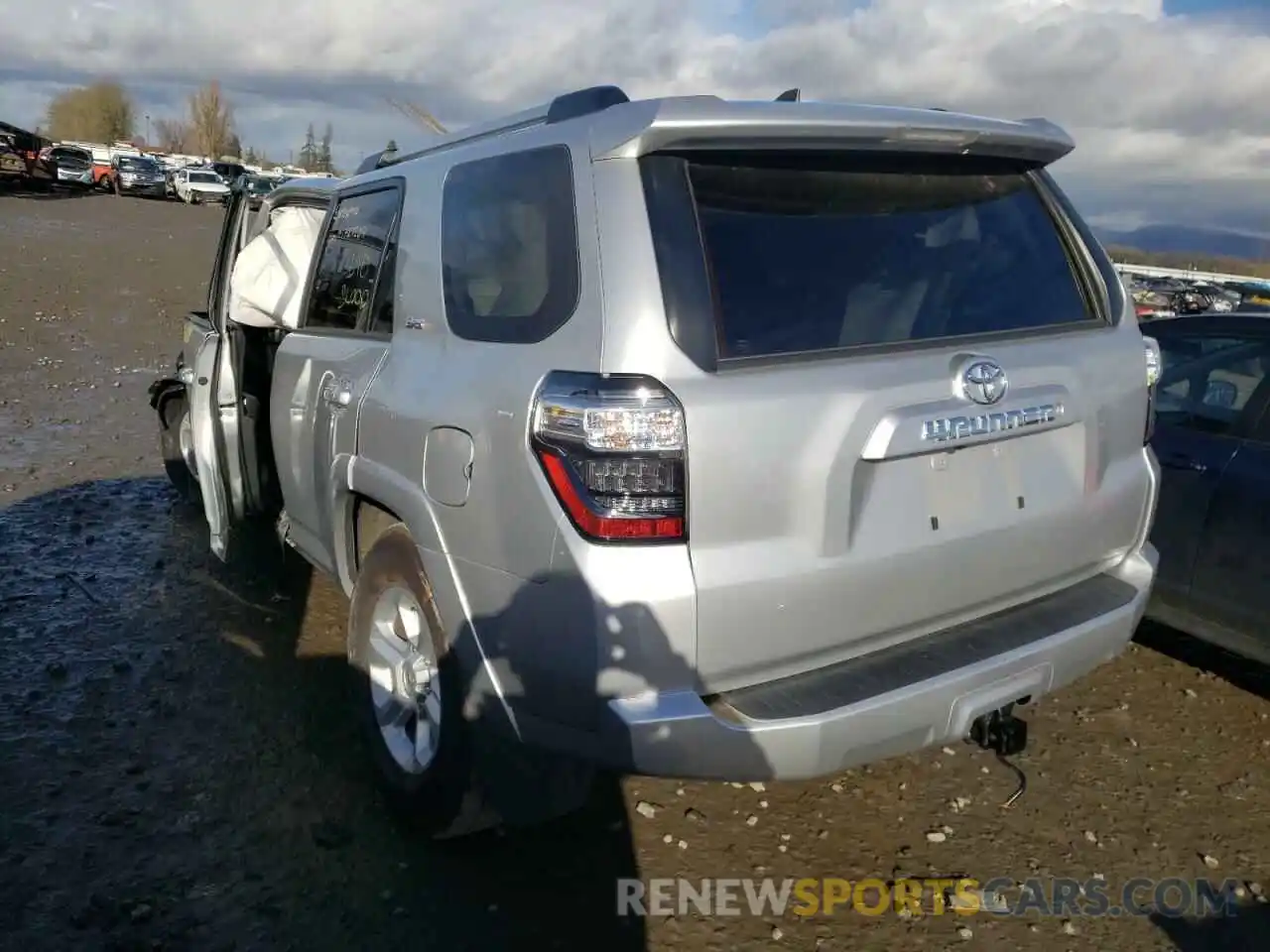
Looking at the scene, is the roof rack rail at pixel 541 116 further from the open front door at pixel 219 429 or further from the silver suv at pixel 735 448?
the open front door at pixel 219 429

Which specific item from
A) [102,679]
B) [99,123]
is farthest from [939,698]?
[99,123]

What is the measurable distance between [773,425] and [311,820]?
204 cm

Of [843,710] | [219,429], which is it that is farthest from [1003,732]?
[219,429]

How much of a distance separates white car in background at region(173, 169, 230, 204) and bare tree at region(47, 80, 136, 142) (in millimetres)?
62199

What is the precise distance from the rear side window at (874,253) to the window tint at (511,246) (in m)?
0.36

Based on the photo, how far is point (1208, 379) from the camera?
4.30 m

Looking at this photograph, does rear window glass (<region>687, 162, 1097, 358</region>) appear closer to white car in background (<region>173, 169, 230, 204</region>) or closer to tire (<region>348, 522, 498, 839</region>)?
tire (<region>348, 522, 498, 839</region>)

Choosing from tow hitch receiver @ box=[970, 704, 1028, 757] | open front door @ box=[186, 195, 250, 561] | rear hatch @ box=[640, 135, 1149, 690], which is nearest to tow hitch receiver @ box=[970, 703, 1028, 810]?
tow hitch receiver @ box=[970, 704, 1028, 757]

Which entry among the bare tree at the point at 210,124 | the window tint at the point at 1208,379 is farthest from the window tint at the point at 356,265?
the bare tree at the point at 210,124

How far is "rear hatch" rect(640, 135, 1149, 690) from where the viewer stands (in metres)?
2.29

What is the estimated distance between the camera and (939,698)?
2.49 m

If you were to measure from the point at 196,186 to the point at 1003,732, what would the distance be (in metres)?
49.0

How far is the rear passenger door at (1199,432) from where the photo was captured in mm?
4070

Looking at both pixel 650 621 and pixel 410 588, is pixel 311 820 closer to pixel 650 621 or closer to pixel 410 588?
pixel 410 588
